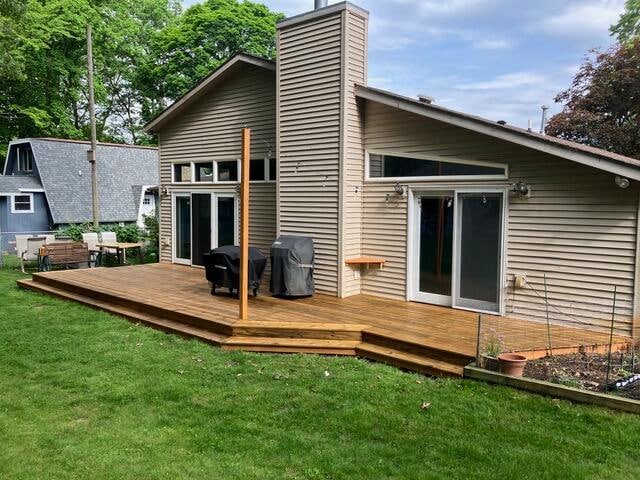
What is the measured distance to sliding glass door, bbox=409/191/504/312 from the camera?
700 centimetres

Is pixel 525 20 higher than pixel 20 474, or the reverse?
pixel 525 20

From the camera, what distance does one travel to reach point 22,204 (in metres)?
21.6

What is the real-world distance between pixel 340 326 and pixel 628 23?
2719 cm

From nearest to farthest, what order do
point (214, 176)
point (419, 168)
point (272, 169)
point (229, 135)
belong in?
point (419, 168), point (272, 169), point (229, 135), point (214, 176)

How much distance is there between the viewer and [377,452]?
3.65m

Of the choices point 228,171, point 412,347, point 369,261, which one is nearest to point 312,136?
point 369,261

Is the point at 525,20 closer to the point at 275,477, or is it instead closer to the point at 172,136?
the point at 172,136

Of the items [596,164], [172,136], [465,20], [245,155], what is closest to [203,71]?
[465,20]

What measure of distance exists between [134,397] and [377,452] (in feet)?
7.82

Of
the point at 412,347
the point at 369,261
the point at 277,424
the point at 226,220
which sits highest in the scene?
the point at 226,220

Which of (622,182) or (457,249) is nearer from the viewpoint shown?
(622,182)

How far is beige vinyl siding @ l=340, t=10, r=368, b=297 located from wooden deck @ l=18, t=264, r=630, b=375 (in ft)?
2.45

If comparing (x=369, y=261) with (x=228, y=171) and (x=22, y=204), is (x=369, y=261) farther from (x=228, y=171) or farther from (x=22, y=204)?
(x=22, y=204)

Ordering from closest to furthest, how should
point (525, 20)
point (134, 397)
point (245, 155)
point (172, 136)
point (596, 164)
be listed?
1. point (134, 397)
2. point (596, 164)
3. point (245, 155)
4. point (172, 136)
5. point (525, 20)
